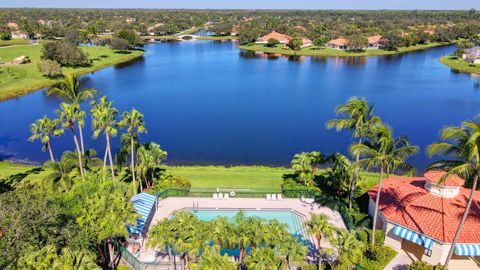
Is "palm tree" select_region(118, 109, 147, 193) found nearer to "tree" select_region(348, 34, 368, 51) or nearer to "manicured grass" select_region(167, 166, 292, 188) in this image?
"manicured grass" select_region(167, 166, 292, 188)

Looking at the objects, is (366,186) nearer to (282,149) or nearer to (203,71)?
(282,149)

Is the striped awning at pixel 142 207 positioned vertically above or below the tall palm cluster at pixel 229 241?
below

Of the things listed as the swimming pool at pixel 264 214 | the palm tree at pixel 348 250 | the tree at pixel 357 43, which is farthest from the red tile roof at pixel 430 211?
the tree at pixel 357 43

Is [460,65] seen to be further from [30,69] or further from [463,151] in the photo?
[30,69]

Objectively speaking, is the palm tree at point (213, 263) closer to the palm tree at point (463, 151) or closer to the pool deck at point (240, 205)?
the palm tree at point (463, 151)

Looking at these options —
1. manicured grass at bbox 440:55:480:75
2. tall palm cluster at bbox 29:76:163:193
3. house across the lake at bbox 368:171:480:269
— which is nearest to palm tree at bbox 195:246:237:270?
house across the lake at bbox 368:171:480:269

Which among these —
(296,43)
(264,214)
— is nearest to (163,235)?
(264,214)
